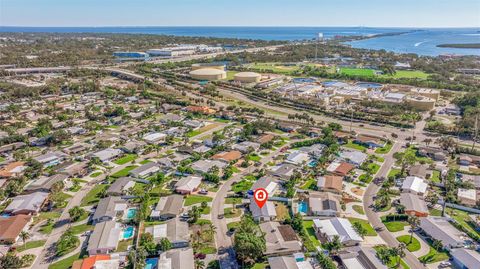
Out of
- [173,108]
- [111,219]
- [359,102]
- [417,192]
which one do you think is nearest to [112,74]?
[173,108]

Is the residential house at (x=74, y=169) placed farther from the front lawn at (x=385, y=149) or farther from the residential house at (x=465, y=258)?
the front lawn at (x=385, y=149)

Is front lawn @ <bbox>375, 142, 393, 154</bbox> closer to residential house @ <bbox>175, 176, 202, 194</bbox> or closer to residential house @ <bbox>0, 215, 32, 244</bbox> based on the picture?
residential house @ <bbox>175, 176, 202, 194</bbox>

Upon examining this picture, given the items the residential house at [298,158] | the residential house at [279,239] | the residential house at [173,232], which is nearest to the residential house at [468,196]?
the residential house at [298,158]

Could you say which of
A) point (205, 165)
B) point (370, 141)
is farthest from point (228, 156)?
point (370, 141)

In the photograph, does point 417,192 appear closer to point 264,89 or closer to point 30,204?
point 30,204

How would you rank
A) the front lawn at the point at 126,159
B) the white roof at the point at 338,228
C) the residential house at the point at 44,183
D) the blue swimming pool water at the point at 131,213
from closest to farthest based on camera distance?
the white roof at the point at 338,228, the blue swimming pool water at the point at 131,213, the residential house at the point at 44,183, the front lawn at the point at 126,159

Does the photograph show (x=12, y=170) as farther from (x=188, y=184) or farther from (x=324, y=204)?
(x=324, y=204)
